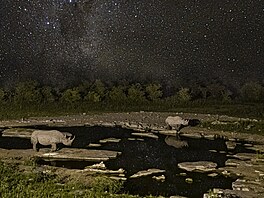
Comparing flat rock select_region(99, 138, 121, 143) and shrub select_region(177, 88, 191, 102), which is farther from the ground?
shrub select_region(177, 88, 191, 102)

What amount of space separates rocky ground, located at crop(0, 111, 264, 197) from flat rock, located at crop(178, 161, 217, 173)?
97 millimetres

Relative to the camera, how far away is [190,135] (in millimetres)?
19766

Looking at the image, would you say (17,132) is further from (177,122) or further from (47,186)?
(47,186)

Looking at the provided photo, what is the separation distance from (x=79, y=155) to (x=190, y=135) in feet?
21.7

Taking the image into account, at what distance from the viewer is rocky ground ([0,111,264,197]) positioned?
12.0m

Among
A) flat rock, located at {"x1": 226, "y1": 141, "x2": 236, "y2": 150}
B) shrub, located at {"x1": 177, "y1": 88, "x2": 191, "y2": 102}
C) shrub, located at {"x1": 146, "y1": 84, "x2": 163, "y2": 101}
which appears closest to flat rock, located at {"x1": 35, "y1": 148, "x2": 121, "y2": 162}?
flat rock, located at {"x1": 226, "y1": 141, "x2": 236, "y2": 150}

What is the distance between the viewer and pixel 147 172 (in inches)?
519

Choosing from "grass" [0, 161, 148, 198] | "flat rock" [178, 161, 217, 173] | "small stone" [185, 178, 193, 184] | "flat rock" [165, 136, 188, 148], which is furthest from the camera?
"flat rock" [165, 136, 188, 148]

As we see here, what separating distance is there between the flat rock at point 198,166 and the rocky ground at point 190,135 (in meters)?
0.10

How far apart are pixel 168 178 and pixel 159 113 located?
560 inches

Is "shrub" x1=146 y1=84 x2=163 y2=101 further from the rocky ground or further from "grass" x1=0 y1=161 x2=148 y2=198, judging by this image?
"grass" x1=0 y1=161 x2=148 y2=198

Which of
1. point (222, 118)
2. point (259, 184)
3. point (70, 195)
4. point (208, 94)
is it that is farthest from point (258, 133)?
point (208, 94)

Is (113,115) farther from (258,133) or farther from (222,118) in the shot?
(258,133)

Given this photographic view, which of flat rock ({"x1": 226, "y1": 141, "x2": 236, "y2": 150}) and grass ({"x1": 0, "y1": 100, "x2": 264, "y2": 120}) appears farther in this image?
grass ({"x1": 0, "y1": 100, "x2": 264, "y2": 120})
